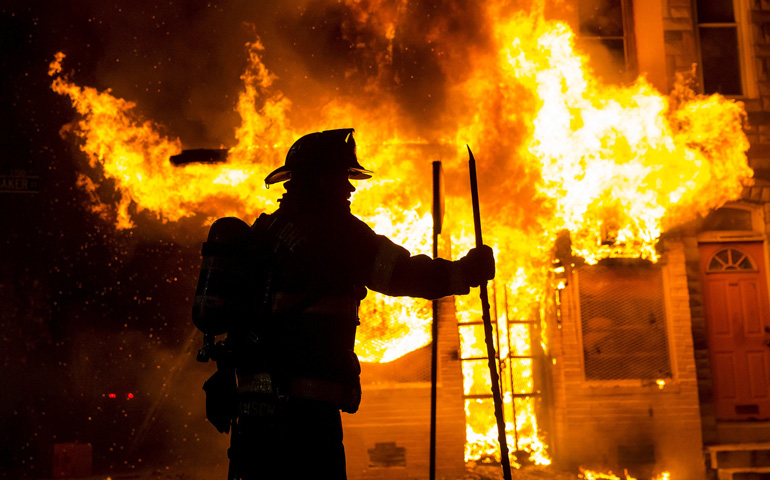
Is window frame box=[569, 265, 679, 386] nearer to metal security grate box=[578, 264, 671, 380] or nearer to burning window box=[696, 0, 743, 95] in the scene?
metal security grate box=[578, 264, 671, 380]

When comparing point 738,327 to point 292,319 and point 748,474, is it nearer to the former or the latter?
point 748,474

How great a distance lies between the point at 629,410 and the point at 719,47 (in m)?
5.76

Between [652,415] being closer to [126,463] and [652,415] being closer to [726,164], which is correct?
[726,164]

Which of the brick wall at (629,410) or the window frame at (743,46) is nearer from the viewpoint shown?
the brick wall at (629,410)

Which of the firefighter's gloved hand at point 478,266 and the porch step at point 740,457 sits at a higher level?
the firefighter's gloved hand at point 478,266

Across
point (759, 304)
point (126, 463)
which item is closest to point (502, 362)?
point (759, 304)

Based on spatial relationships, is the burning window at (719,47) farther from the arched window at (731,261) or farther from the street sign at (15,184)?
the street sign at (15,184)

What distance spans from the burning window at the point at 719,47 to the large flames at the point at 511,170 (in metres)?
0.98

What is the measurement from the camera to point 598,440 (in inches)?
309

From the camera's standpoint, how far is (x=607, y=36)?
9.26 meters

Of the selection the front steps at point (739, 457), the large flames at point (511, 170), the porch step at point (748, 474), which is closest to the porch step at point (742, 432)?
the front steps at point (739, 457)

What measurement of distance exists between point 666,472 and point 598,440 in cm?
93

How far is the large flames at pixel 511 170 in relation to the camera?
8062mm

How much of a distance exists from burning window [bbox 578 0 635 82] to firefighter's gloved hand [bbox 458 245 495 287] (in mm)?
6941
